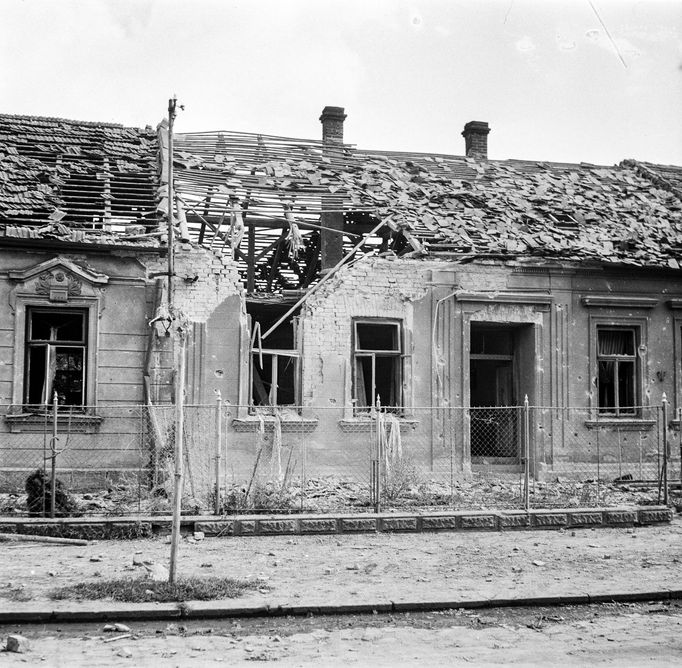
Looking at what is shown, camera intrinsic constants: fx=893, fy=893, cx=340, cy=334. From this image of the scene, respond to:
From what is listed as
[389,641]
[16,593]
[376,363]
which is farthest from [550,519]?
[16,593]

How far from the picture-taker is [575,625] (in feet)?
23.6

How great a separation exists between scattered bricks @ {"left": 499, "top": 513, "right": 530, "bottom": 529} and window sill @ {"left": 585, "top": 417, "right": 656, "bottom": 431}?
5.45 m

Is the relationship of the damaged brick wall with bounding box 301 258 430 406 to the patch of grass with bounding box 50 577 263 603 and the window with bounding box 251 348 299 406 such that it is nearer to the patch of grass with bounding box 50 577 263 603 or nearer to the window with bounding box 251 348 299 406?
the window with bounding box 251 348 299 406

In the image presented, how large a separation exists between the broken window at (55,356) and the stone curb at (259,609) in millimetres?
8136

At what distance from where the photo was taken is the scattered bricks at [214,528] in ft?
36.9

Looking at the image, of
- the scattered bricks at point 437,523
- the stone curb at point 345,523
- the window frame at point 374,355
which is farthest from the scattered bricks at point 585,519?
the window frame at point 374,355

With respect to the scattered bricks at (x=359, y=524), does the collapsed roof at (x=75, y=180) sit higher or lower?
higher

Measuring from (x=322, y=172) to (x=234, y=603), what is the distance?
41.0 ft

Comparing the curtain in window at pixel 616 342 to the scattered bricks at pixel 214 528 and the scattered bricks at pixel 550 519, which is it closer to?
the scattered bricks at pixel 550 519

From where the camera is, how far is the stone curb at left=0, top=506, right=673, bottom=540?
10961 mm

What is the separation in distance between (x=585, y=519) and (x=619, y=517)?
537 mm

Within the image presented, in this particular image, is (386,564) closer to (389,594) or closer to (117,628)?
(389,594)

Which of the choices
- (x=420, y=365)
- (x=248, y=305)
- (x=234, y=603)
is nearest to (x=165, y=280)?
(x=248, y=305)

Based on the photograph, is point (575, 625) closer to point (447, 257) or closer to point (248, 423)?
point (248, 423)
